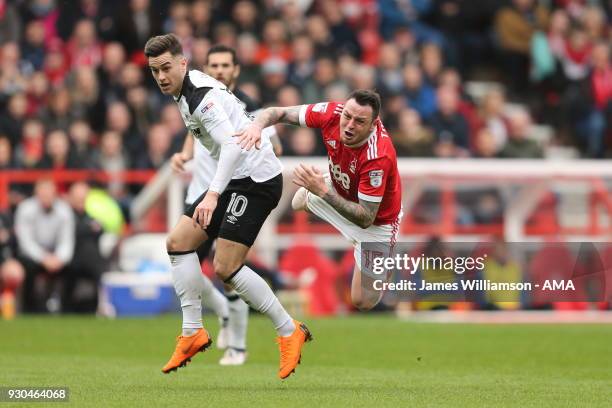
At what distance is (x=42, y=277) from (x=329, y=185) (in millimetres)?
8382

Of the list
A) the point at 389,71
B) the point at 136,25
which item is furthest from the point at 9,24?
the point at 389,71

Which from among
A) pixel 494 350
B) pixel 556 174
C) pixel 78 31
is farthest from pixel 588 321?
pixel 78 31

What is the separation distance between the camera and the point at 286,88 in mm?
18828

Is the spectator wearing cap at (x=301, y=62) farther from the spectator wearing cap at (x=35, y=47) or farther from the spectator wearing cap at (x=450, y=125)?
the spectator wearing cap at (x=35, y=47)

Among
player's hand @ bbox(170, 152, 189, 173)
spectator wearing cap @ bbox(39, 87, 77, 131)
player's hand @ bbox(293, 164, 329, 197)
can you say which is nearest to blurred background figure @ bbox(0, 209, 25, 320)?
spectator wearing cap @ bbox(39, 87, 77, 131)

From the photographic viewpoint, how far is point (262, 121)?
8773 millimetres

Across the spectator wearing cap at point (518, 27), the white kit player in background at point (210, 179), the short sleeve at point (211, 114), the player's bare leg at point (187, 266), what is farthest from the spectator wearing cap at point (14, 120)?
the short sleeve at point (211, 114)

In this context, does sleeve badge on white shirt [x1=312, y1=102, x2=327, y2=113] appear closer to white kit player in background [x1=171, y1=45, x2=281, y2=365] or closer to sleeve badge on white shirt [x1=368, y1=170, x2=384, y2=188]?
sleeve badge on white shirt [x1=368, y1=170, x2=384, y2=188]

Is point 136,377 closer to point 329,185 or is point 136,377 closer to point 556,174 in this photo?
point 329,185

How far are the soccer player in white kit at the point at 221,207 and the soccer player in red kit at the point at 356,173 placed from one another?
0.88 feet

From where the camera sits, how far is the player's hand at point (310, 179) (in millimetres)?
8430

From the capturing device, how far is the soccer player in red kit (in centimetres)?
862

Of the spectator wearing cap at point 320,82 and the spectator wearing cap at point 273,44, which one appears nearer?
the spectator wearing cap at point 320,82

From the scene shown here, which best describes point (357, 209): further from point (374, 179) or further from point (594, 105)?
point (594, 105)
